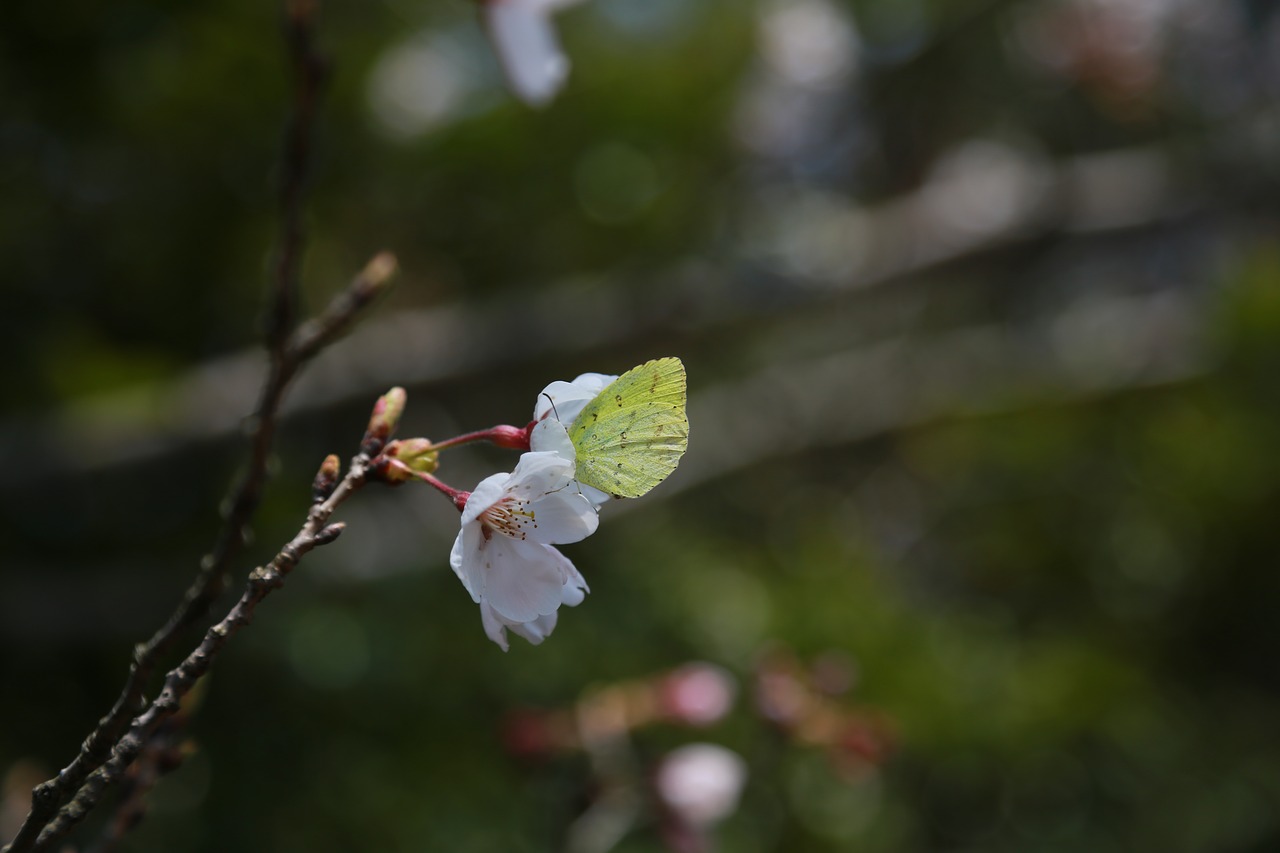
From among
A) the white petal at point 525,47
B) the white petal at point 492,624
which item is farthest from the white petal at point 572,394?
the white petal at point 525,47

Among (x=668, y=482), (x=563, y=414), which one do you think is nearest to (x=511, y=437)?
(x=563, y=414)

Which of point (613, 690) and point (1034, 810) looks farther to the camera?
point (1034, 810)

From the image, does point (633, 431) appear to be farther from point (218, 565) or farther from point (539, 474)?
point (218, 565)

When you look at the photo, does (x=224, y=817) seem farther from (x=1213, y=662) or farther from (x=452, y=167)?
(x=1213, y=662)

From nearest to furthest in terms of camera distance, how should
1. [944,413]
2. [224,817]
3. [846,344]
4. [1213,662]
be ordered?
[224,817]
[1213,662]
[944,413]
[846,344]

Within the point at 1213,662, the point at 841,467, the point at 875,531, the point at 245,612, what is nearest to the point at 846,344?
the point at 841,467
